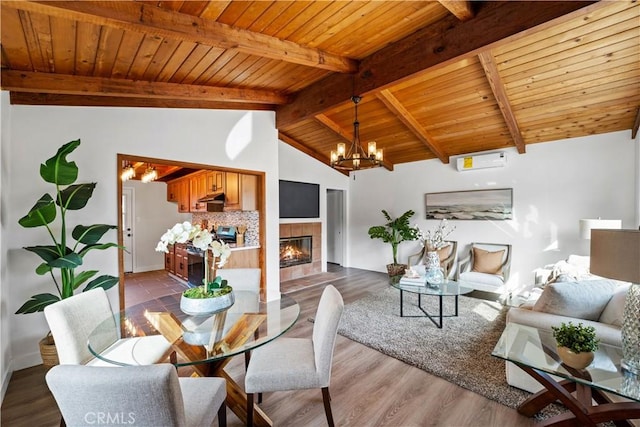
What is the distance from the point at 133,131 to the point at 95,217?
1.02 m

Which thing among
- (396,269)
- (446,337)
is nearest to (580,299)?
(446,337)

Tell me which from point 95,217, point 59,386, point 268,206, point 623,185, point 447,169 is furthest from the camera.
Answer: point 447,169

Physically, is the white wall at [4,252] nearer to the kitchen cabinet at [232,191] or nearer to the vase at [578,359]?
the kitchen cabinet at [232,191]

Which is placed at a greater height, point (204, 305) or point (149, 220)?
point (149, 220)

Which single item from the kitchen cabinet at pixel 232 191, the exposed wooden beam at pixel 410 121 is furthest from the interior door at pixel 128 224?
the exposed wooden beam at pixel 410 121

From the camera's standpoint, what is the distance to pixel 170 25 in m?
1.91

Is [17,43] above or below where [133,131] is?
above

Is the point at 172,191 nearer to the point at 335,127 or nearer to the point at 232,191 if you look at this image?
the point at 232,191

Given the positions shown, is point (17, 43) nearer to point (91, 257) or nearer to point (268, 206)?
point (91, 257)

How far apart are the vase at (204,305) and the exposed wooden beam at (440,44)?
8.63 ft

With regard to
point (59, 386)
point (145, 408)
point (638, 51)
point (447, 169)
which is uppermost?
point (638, 51)

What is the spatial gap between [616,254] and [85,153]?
13.6 ft

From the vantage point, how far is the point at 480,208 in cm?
499

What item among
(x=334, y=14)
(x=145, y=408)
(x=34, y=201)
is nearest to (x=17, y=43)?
(x=34, y=201)
